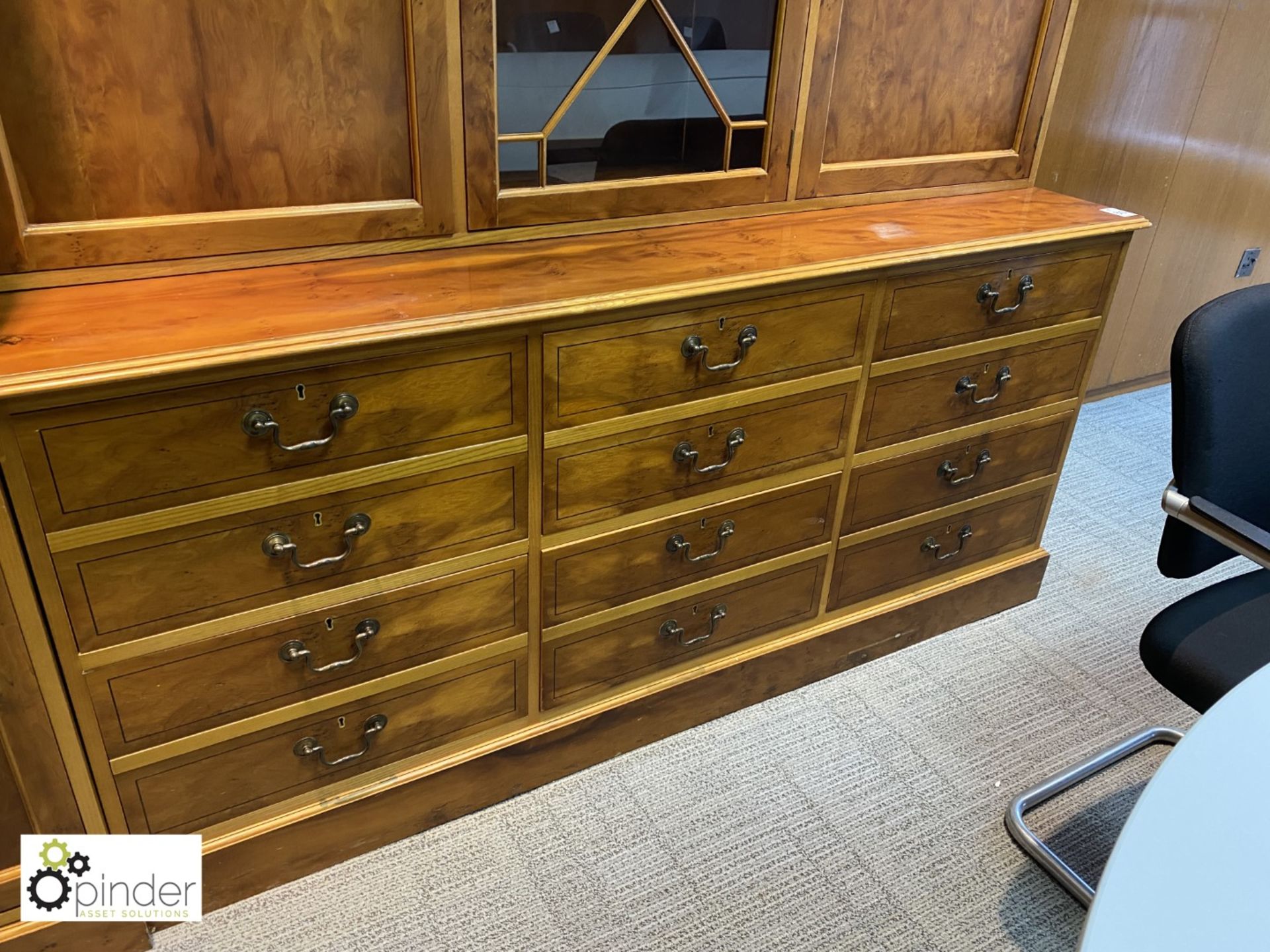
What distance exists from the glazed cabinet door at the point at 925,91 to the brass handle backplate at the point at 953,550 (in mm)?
750

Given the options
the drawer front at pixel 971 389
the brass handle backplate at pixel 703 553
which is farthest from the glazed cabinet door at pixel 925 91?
the brass handle backplate at pixel 703 553

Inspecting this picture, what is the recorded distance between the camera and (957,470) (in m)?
2.06

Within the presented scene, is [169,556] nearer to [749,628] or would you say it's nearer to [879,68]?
[749,628]

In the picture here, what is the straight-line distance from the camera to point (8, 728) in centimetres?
127

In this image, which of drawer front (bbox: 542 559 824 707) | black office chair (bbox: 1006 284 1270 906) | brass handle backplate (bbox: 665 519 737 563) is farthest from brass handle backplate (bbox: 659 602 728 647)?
black office chair (bbox: 1006 284 1270 906)

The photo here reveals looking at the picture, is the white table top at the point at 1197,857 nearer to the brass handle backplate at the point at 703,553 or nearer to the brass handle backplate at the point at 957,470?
the brass handle backplate at the point at 703,553

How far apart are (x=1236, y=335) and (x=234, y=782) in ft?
5.30

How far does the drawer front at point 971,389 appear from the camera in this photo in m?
1.86

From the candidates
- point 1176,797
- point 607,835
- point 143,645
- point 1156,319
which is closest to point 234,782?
point 143,645

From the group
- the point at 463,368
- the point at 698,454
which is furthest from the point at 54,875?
the point at 698,454

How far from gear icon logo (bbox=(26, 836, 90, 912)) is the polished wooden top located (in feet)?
2.36

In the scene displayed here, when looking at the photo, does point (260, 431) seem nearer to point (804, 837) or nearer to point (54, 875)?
point (54, 875)

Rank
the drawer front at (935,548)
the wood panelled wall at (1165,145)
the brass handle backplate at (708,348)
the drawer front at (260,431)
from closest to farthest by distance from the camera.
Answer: the drawer front at (260,431), the brass handle backplate at (708,348), the drawer front at (935,548), the wood panelled wall at (1165,145)

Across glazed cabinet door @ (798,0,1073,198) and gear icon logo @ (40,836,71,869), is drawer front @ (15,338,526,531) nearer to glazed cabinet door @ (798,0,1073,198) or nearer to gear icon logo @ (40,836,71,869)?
gear icon logo @ (40,836,71,869)
